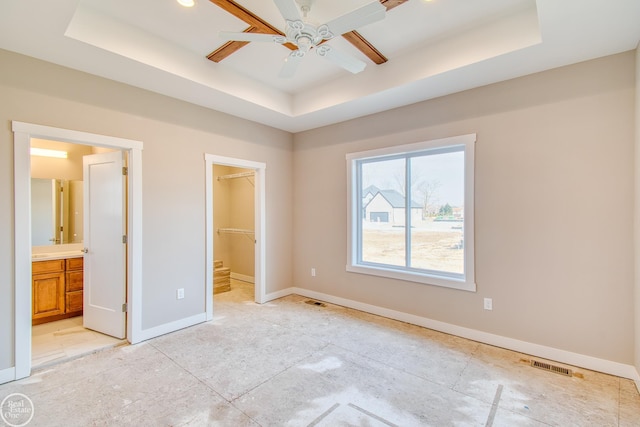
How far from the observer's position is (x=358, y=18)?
191cm

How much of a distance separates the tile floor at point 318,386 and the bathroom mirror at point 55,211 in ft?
6.98

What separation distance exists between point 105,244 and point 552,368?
4710 mm

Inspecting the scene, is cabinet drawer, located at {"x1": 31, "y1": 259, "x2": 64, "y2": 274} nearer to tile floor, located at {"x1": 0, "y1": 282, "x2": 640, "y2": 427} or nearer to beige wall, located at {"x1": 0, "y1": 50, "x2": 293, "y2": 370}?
beige wall, located at {"x1": 0, "y1": 50, "x2": 293, "y2": 370}

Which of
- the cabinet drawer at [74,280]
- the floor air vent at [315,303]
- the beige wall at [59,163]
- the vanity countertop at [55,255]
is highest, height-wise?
the beige wall at [59,163]

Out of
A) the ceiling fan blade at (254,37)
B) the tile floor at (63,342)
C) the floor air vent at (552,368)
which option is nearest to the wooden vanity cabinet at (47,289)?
the tile floor at (63,342)

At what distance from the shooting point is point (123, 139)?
3082mm

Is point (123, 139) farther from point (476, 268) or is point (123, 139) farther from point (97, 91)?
point (476, 268)

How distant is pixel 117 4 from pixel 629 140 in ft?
14.4

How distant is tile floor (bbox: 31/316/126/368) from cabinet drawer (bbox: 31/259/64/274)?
26.5 inches

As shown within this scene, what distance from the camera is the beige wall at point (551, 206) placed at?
8.24 feet

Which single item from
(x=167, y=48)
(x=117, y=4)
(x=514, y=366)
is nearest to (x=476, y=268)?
(x=514, y=366)

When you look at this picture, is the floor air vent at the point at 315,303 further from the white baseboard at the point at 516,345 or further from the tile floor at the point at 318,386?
the tile floor at the point at 318,386

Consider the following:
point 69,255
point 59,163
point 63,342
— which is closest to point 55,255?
point 69,255

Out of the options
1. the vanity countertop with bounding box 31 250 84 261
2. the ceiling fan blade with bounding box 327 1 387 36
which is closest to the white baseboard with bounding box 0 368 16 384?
the vanity countertop with bounding box 31 250 84 261
